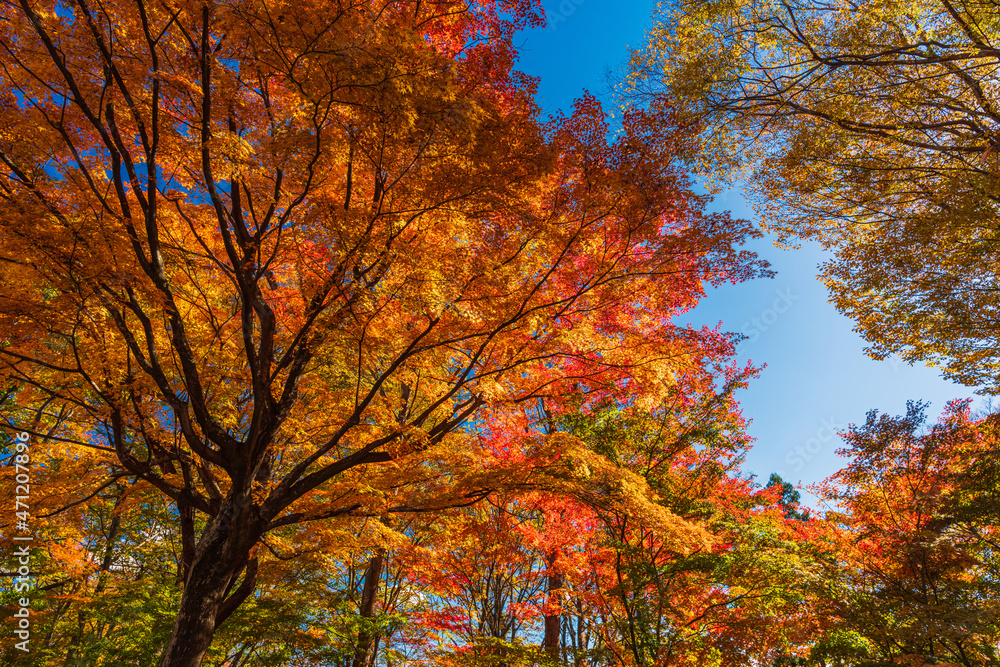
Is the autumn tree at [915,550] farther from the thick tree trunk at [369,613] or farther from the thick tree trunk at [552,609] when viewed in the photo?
the thick tree trunk at [369,613]

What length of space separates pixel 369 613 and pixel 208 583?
5.33 metres

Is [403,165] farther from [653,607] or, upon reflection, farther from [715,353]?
[653,607]

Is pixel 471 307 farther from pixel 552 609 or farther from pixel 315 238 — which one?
pixel 552 609

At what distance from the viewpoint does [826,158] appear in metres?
7.38

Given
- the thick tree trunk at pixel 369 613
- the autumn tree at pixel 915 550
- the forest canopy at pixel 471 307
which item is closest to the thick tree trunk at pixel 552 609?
the forest canopy at pixel 471 307

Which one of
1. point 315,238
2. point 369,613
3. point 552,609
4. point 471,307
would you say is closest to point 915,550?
point 552,609

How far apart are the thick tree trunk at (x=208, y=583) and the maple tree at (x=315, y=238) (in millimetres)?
25

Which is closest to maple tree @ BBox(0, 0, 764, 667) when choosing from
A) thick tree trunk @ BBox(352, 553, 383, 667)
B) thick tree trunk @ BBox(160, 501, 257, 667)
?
thick tree trunk @ BBox(160, 501, 257, 667)

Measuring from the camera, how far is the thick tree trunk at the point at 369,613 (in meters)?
8.44

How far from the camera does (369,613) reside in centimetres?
924

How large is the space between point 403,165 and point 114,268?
2984mm

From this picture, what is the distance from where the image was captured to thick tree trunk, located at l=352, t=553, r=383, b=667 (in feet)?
27.7

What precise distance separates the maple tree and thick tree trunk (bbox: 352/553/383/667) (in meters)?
3.19

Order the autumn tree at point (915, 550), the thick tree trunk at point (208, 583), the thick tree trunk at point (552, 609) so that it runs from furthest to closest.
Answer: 1. the thick tree trunk at point (552, 609)
2. the autumn tree at point (915, 550)
3. the thick tree trunk at point (208, 583)
